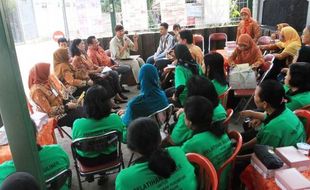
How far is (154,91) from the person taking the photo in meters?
2.56

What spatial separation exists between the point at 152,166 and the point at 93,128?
35.9 inches

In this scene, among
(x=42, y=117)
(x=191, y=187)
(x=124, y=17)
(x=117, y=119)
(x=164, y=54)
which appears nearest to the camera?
(x=191, y=187)

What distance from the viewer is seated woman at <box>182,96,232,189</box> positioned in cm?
158

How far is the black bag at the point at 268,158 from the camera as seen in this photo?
1360 mm

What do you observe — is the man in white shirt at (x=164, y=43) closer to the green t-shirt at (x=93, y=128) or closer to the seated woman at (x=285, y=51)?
the seated woman at (x=285, y=51)

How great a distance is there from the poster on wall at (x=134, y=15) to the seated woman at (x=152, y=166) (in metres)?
5.12

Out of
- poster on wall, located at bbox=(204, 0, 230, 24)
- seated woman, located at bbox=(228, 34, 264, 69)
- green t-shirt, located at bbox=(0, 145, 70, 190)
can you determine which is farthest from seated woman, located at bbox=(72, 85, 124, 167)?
poster on wall, located at bbox=(204, 0, 230, 24)

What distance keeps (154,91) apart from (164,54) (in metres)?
2.70

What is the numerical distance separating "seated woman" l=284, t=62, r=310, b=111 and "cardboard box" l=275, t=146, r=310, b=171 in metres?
0.79

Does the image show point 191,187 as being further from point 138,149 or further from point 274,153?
point 274,153

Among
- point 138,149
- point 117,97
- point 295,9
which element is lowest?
point 117,97

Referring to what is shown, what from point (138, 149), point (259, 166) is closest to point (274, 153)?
point (259, 166)

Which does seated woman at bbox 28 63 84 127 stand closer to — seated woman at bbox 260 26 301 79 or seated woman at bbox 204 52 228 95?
seated woman at bbox 204 52 228 95

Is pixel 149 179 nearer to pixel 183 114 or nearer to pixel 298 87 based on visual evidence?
pixel 183 114
